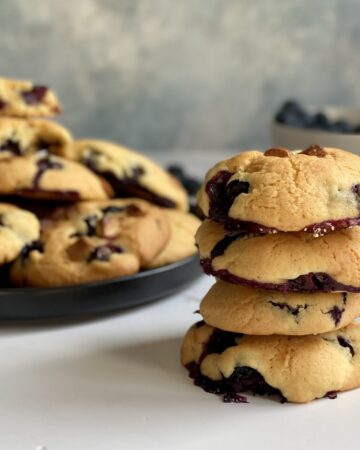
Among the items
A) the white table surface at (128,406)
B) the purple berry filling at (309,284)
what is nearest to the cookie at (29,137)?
the white table surface at (128,406)

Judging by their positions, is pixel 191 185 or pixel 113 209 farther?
pixel 191 185

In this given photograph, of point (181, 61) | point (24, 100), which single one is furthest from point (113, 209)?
point (181, 61)

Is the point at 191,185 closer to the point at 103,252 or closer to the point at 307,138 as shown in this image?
the point at 307,138

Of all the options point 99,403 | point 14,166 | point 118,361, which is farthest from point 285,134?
point 99,403

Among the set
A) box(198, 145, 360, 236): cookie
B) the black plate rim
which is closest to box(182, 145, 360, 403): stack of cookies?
box(198, 145, 360, 236): cookie

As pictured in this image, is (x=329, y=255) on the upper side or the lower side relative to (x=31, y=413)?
upper

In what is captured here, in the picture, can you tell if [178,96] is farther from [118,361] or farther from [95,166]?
[118,361]
